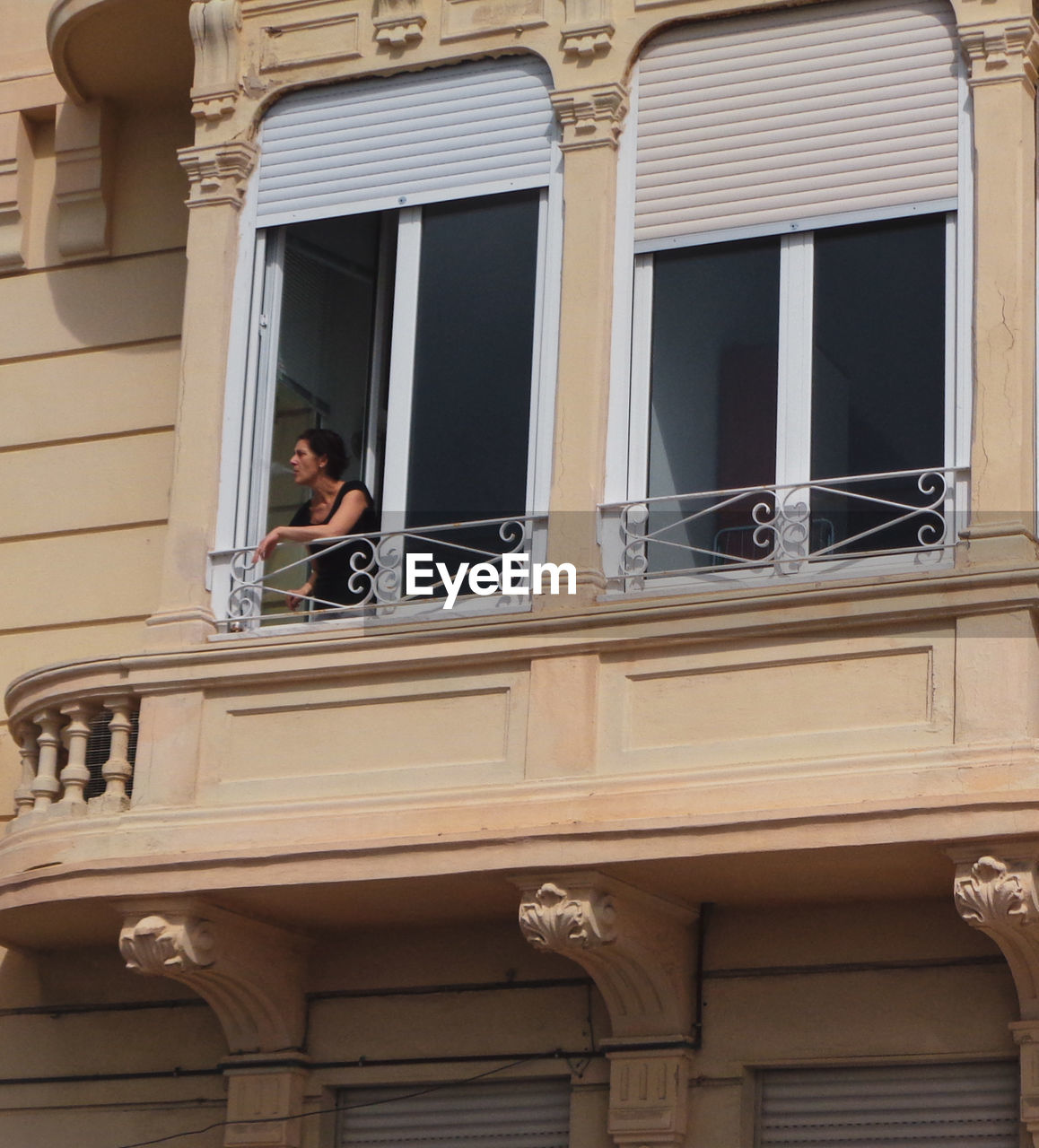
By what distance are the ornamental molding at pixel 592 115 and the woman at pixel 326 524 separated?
1.87 meters

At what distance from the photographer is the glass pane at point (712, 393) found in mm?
10305

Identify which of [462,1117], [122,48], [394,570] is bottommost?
[462,1117]

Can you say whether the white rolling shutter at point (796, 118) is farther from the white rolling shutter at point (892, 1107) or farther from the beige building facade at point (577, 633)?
the white rolling shutter at point (892, 1107)

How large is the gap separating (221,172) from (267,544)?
2.00 m

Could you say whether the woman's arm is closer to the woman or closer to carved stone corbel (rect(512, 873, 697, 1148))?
the woman

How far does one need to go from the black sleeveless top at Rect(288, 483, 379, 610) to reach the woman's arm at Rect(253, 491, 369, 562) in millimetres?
26

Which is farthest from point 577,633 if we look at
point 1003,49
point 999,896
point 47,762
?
point 1003,49

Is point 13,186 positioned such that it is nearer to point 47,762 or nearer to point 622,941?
point 47,762

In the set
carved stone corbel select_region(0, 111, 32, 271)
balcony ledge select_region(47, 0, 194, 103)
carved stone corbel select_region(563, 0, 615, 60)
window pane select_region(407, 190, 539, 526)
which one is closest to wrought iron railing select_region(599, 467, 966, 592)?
window pane select_region(407, 190, 539, 526)

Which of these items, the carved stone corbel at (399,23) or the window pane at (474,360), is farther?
the carved stone corbel at (399,23)

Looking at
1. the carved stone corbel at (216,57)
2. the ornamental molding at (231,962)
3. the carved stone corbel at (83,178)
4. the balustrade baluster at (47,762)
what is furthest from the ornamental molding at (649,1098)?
the carved stone corbel at (83,178)

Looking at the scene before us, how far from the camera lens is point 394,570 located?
35.2 feet

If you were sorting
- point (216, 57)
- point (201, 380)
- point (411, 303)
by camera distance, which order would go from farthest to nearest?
point (216, 57), point (201, 380), point (411, 303)

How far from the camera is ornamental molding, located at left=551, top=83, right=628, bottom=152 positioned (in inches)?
428
